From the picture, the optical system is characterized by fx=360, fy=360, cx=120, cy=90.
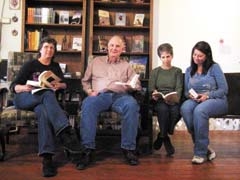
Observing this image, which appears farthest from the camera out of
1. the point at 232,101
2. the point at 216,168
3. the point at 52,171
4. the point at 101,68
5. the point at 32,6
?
the point at 32,6

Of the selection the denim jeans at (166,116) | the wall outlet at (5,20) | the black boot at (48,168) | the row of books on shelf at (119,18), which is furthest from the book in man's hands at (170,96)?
the wall outlet at (5,20)

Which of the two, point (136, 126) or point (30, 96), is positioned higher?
point (30, 96)

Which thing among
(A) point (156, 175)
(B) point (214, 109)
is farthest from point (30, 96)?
(B) point (214, 109)

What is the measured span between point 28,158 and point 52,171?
21.0 inches

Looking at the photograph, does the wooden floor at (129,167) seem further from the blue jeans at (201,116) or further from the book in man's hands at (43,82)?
the book in man's hands at (43,82)

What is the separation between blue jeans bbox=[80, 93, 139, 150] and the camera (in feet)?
9.80

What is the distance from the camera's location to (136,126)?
305 cm

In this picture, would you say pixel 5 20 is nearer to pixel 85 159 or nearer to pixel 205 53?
pixel 85 159

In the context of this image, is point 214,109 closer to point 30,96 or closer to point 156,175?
point 156,175

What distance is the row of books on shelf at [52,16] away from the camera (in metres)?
4.55

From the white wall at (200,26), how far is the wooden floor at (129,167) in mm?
1507

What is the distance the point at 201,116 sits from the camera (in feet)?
10.2

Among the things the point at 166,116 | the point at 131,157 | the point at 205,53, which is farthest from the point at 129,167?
the point at 205,53

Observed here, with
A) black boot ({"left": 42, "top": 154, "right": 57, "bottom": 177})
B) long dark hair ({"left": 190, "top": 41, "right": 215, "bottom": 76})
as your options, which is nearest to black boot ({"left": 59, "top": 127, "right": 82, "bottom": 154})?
black boot ({"left": 42, "top": 154, "right": 57, "bottom": 177})
